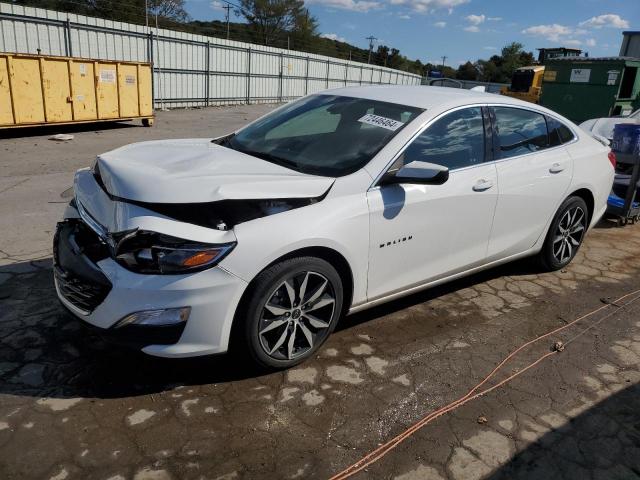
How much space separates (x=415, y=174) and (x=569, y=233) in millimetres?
2366

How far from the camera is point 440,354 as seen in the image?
3.36m

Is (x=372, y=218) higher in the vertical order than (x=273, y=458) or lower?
higher

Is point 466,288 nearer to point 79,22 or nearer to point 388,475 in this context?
point 388,475

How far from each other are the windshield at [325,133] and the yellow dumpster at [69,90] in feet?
28.5

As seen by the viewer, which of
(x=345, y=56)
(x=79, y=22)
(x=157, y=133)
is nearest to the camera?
(x=157, y=133)

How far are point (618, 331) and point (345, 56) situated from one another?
36.9m

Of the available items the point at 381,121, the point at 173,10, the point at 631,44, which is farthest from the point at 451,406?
the point at 173,10

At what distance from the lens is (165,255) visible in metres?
2.51

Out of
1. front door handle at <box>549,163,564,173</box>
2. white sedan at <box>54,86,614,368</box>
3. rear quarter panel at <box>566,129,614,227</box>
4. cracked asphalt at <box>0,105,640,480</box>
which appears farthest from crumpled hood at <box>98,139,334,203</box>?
rear quarter panel at <box>566,129,614,227</box>

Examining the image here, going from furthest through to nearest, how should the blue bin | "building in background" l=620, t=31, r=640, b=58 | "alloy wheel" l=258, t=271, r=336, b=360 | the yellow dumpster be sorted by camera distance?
"building in background" l=620, t=31, r=640, b=58 → the yellow dumpster → the blue bin → "alloy wheel" l=258, t=271, r=336, b=360

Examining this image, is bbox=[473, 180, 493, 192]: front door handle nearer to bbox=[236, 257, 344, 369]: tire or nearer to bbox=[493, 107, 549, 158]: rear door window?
bbox=[493, 107, 549, 158]: rear door window

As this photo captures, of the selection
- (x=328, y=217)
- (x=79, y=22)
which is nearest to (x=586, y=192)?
(x=328, y=217)

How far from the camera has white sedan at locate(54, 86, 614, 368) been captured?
100 inches

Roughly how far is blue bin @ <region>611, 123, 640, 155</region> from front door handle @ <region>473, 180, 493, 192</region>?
3.47 metres
